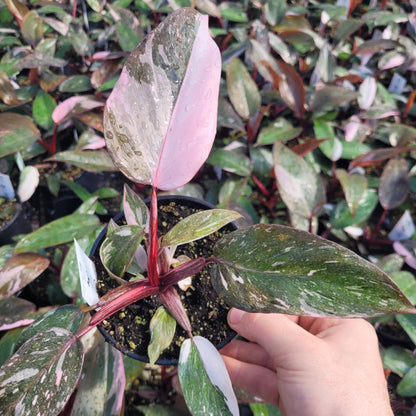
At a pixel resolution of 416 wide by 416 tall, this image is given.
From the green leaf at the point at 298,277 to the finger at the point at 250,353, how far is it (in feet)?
1.03

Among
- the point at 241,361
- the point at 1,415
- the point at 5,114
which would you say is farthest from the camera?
the point at 5,114

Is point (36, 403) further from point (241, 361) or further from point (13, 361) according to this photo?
point (241, 361)

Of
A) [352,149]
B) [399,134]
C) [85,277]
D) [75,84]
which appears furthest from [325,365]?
[75,84]

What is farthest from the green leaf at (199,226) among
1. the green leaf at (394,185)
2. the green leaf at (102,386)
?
the green leaf at (394,185)

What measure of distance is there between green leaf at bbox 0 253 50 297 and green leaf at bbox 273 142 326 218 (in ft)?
1.72

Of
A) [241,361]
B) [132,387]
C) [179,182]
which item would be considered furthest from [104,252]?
[132,387]

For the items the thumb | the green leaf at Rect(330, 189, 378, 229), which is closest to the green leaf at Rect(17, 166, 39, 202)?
the thumb

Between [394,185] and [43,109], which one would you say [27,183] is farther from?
[394,185]

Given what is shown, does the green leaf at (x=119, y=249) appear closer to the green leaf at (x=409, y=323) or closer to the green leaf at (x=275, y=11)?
the green leaf at (x=409, y=323)

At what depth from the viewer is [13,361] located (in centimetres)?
41

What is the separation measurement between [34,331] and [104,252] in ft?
0.49

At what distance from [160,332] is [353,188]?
630 mm

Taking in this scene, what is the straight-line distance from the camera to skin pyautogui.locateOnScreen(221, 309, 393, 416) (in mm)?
452

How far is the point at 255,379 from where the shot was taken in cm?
67
